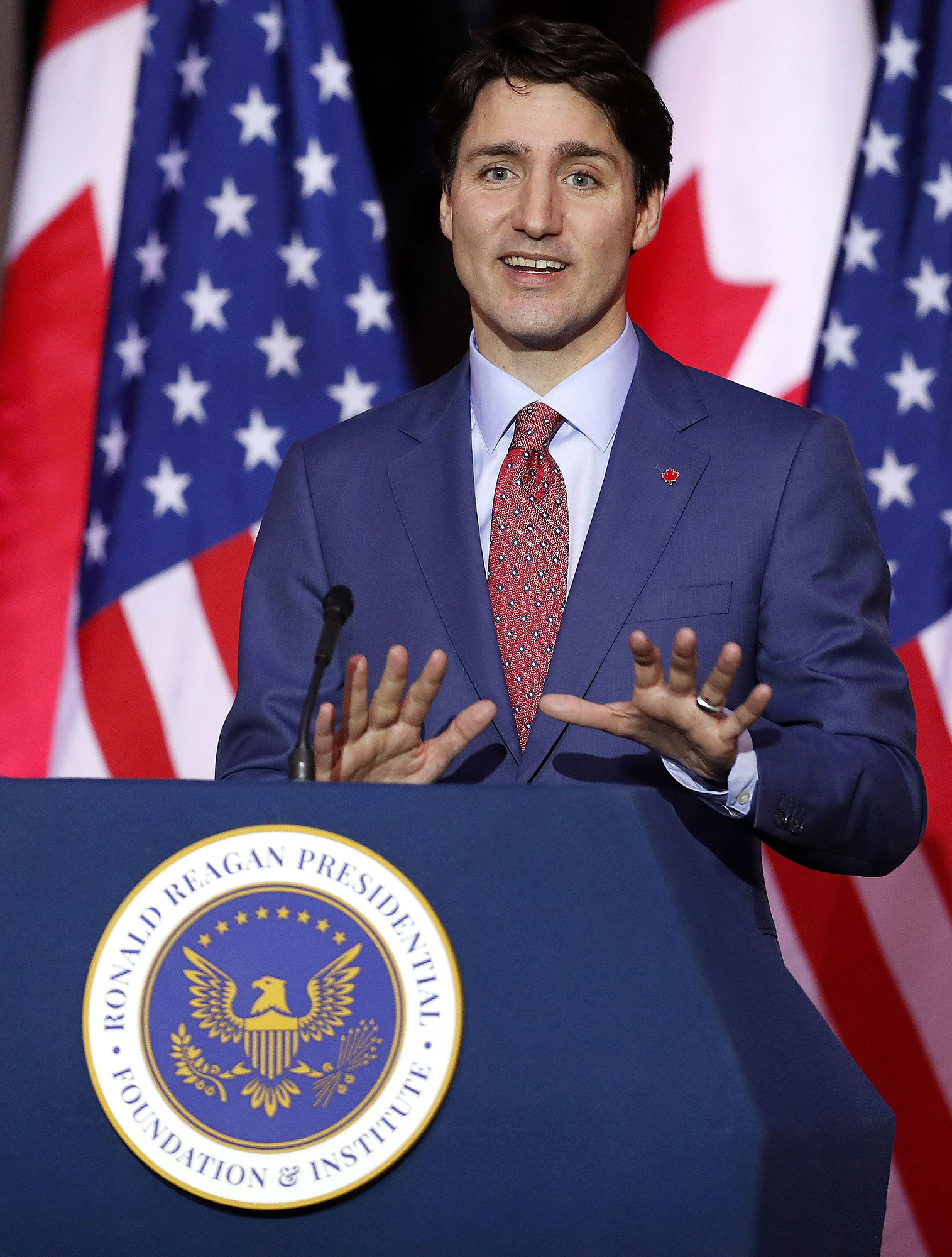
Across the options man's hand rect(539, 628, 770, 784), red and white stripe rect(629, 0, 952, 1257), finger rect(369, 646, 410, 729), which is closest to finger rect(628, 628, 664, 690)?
man's hand rect(539, 628, 770, 784)

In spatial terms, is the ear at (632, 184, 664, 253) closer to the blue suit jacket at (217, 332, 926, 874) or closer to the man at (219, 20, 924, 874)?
the man at (219, 20, 924, 874)

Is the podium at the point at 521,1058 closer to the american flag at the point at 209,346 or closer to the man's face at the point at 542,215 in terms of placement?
the man's face at the point at 542,215

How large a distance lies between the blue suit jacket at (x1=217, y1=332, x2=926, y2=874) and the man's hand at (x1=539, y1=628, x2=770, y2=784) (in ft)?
0.50

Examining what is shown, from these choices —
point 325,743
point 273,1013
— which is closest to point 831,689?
point 325,743

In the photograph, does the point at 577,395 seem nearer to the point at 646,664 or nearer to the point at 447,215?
the point at 447,215

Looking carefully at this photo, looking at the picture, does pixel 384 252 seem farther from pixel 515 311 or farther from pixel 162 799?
pixel 162 799

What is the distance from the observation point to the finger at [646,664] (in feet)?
3.95

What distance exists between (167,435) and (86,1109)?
241cm

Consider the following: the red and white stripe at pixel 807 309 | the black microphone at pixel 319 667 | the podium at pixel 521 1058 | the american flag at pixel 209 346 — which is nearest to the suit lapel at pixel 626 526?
the black microphone at pixel 319 667

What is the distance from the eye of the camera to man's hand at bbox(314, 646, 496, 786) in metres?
1.29

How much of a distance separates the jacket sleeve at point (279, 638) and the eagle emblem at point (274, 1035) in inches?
25.3

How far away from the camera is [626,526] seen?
1.66 m

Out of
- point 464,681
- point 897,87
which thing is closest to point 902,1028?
point 464,681

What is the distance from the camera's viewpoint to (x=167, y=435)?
3209mm
